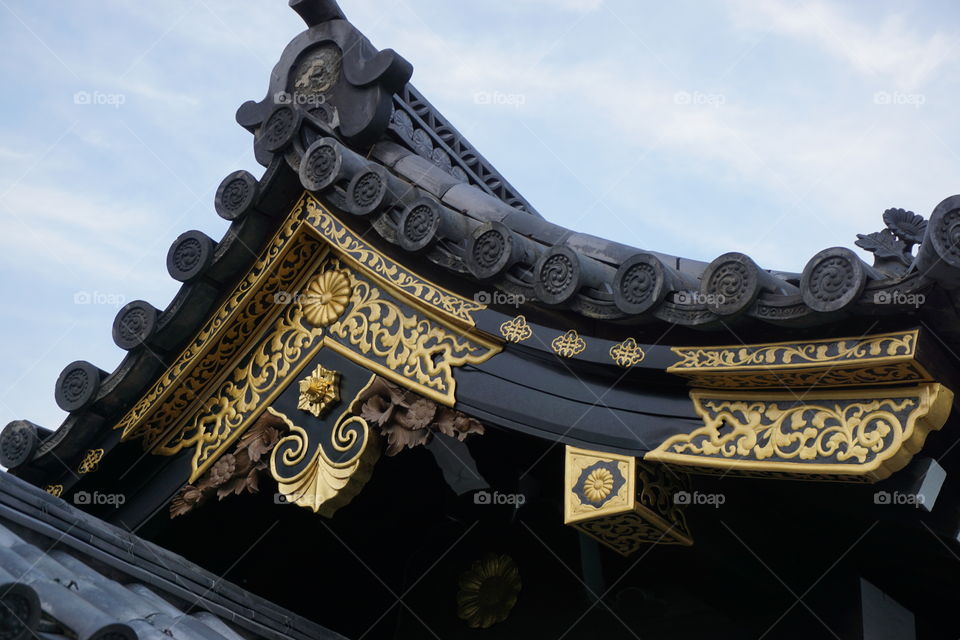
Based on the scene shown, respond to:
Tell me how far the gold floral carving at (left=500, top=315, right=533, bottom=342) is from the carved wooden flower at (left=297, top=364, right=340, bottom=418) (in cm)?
90

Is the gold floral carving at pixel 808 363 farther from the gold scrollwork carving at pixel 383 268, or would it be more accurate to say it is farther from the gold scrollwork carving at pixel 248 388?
the gold scrollwork carving at pixel 248 388

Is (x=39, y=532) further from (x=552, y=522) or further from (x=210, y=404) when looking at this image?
(x=552, y=522)

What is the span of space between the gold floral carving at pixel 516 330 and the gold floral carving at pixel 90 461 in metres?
2.37

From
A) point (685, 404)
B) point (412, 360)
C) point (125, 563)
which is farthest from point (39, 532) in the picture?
point (685, 404)

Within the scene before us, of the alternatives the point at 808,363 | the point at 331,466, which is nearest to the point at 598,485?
the point at 808,363

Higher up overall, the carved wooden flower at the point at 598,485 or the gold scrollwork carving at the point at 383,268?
the gold scrollwork carving at the point at 383,268

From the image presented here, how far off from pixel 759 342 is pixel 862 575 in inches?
59.0

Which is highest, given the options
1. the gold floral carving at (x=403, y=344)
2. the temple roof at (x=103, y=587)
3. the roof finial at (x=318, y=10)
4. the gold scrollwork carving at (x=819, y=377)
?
the roof finial at (x=318, y=10)

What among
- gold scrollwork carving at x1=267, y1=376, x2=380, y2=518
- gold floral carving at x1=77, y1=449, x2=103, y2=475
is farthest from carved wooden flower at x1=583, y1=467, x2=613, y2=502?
gold floral carving at x1=77, y1=449, x2=103, y2=475

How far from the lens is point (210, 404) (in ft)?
19.4

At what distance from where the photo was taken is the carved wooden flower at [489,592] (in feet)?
20.1

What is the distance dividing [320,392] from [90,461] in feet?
4.77

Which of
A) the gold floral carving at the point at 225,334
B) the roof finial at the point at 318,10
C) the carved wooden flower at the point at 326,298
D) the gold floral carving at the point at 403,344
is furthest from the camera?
the roof finial at the point at 318,10

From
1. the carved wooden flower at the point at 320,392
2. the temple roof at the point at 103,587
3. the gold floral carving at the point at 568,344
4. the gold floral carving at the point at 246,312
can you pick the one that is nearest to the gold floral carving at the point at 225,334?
the gold floral carving at the point at 246,312
